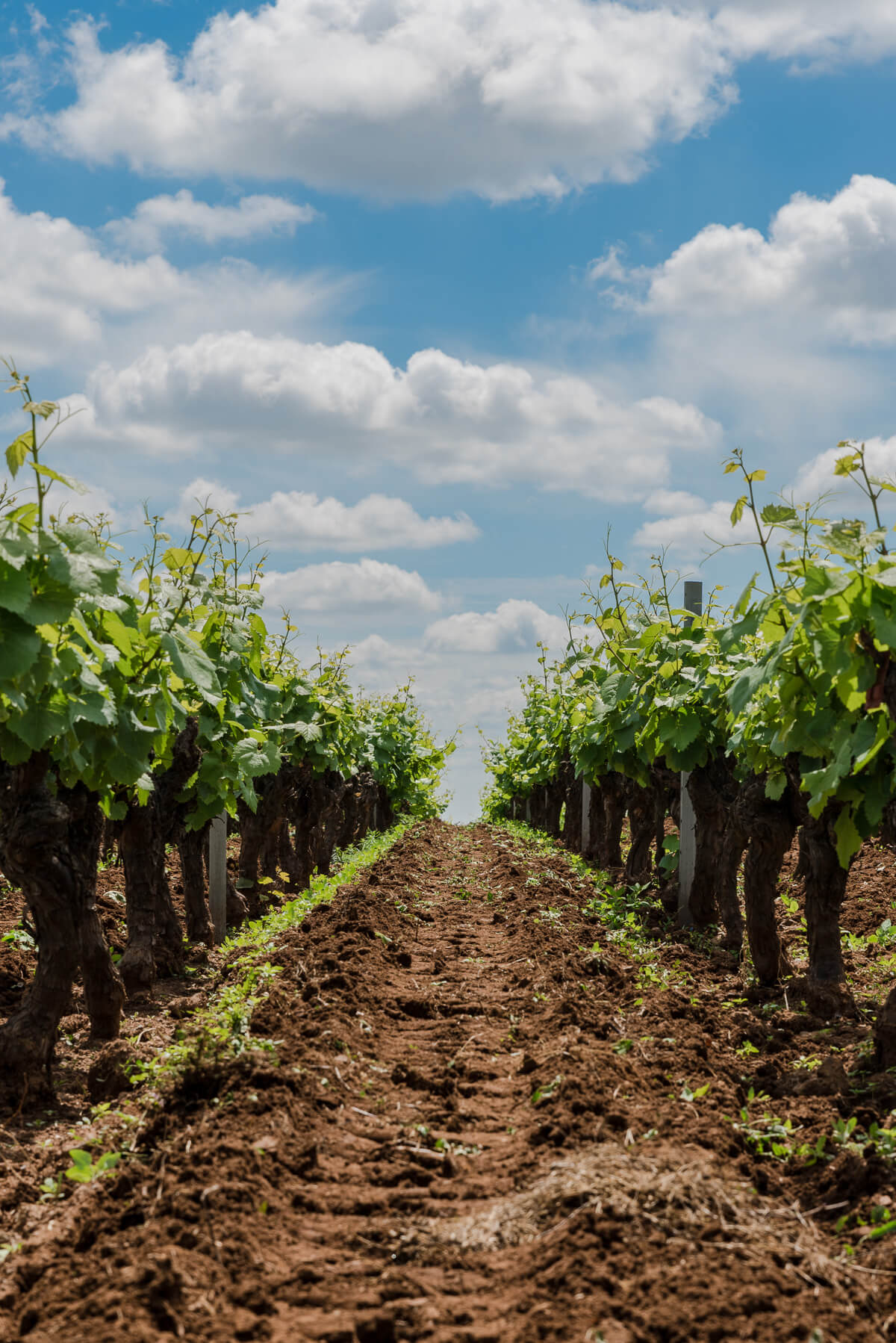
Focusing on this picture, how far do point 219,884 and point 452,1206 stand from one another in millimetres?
7176

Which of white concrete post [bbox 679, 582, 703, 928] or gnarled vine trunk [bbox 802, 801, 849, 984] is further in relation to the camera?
white concrete post [bbox 679, 582, 703, 928]

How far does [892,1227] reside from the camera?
3.66 m

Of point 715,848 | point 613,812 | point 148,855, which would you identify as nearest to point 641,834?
point 613,812

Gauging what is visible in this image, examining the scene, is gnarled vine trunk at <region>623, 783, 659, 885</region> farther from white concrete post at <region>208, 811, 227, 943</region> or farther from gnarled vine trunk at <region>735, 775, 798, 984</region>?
gnarled vine trunk at <region>735, 775, 798, 984</region>

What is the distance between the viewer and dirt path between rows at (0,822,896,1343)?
307 centimetres

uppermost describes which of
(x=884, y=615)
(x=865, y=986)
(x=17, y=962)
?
(x=884, y=615)

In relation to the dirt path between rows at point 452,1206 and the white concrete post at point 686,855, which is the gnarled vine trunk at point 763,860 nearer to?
the dirt path between rows at point 452,1206

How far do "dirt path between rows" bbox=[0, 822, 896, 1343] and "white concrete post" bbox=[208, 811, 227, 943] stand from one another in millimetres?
3814

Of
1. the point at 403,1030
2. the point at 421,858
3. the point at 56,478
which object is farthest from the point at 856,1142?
the point at 421,858

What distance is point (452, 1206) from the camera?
3883 mm

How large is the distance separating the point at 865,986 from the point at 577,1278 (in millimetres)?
5342

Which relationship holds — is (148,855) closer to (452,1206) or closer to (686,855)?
(452,1206)

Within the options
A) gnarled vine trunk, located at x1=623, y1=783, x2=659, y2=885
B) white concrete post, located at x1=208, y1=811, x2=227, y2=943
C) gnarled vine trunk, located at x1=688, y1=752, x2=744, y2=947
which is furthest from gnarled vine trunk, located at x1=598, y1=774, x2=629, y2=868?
white concrete post, located at x1=208, y1=811, x2=227, y2=943

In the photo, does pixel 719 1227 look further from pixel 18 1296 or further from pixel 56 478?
pixel 56 478
